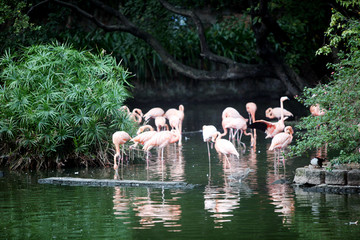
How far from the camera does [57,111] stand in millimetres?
11539

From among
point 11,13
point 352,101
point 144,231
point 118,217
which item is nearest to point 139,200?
point 118,217

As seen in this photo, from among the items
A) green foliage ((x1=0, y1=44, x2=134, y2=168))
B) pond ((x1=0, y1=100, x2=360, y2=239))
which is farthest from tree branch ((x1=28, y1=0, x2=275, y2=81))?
pond ((x1=0, y1=100, x2=360, y2=239))

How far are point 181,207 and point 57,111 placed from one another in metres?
4.25

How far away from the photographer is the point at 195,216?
7.68 metres

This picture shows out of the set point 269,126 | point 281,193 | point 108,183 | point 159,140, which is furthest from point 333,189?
point 269,126

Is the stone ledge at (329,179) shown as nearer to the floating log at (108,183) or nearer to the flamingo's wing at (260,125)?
the floating log at (108,183)

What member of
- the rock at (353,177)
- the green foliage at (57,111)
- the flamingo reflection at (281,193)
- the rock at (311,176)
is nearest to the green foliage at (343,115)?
the rock at (353,177)

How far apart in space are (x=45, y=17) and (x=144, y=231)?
64.0 feet

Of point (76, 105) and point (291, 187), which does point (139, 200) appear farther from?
point (76, 105)

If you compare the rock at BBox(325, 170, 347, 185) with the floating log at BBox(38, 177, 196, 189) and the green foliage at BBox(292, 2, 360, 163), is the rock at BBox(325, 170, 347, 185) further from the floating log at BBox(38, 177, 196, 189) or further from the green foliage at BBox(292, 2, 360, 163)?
the floating log at BBox(38, 177, 196, 189)

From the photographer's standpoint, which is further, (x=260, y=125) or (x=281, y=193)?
(x=260, y=125)

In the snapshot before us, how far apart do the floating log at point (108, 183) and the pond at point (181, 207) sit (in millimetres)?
133

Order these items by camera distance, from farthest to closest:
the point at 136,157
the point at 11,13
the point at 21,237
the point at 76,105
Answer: the point at 11,13, the point at 136,157, the point at 76,105, the point at 21,237

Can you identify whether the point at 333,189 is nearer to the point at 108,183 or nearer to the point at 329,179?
the point at 329,179
